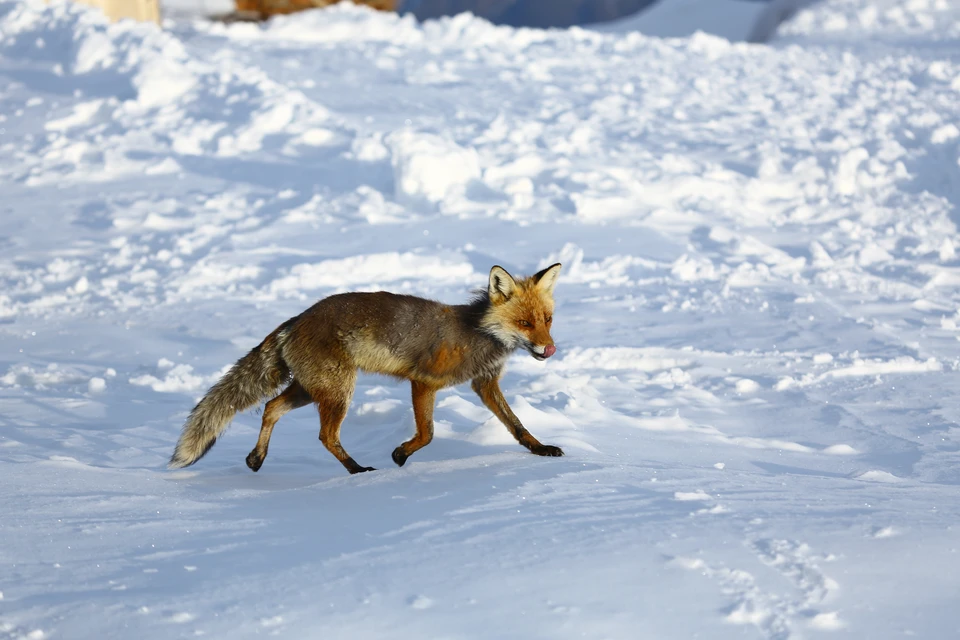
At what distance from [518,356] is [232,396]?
2.84 meters

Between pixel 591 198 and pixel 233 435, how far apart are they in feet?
18.8

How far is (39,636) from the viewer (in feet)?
9.38

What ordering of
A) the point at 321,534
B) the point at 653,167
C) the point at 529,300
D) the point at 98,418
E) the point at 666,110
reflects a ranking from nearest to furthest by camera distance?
the point at 321,534 < the point at 529,300 < the point at 98,418 < the point at 653,167 < the point at 666,110

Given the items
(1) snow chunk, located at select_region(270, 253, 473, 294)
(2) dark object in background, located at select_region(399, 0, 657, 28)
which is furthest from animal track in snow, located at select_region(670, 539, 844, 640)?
(2) dark object in background, located at select_region(399, 0, 657, 28)

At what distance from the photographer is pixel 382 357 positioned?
16.4 feet

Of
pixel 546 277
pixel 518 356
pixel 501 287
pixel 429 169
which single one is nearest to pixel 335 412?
pixel 501 287

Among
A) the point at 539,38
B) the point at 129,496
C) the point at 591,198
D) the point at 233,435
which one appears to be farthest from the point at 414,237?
the point at 539,38

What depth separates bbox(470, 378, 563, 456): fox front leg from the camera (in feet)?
15.9

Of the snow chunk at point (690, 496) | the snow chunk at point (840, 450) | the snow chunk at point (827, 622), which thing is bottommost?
the snow chunk at point (840, 450)

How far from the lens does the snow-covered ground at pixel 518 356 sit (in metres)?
3.14

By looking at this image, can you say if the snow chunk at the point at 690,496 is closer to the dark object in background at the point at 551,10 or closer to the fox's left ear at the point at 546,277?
the fox's left ear at the point at 546,277

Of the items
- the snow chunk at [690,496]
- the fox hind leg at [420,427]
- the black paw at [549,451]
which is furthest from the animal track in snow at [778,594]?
the fox hind leg at [420,427]

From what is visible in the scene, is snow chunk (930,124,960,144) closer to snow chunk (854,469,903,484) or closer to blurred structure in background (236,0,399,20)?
snow chunk (854,469,903,484)

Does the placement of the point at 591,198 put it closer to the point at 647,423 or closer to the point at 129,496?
the point at 647,423
